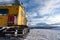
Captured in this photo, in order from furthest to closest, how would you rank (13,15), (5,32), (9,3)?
1. (9,3)
2. (13,15)
3. (5,32)

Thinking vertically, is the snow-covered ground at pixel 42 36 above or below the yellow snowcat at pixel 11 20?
below

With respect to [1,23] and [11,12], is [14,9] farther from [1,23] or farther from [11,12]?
[1,23]

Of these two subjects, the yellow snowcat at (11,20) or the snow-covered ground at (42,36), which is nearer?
the yellow snowcat at (11,20)

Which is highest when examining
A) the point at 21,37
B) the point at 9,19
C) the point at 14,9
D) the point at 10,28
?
the point at 14,9

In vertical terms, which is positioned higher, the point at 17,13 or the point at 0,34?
the point at 17,13

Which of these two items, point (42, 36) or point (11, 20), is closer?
point (11, 20)

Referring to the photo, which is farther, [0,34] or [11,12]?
[11,12]

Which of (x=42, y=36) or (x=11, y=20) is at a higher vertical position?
(x=11, y=20)

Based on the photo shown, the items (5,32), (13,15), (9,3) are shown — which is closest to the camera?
(5,32)

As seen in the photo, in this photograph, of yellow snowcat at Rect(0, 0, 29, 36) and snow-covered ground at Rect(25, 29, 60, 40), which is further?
snow-covered ground at Rect(25, 29, 60, 40)

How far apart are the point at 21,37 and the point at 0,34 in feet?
8.19

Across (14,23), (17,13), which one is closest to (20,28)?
(14,23)

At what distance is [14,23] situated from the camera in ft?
58.8

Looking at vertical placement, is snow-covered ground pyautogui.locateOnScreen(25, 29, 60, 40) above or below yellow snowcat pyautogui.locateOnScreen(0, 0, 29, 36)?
below
